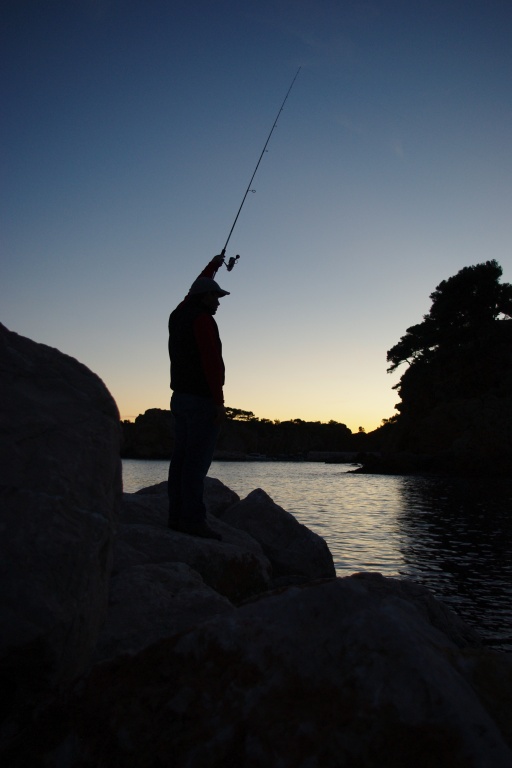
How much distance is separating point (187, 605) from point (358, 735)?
187cm

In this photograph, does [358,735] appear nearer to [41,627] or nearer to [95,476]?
[41,627]

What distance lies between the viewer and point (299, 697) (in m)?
1.68

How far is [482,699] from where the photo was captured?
1770mm

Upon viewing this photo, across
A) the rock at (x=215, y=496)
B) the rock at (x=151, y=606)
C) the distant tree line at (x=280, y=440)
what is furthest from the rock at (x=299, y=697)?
the distant tree line at (x=280, y=440)

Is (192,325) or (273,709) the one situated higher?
(192,325)

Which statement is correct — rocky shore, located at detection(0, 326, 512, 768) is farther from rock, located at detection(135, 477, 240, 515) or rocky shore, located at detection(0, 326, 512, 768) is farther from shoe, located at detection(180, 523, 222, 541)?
rock, located at detection(135, 477, 240, 515)

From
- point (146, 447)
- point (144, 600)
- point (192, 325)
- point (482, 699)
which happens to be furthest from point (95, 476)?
point (146, 447)

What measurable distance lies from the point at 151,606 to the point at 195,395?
2168 millimetres

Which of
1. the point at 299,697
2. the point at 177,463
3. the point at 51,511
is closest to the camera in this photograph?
the point at 299,697

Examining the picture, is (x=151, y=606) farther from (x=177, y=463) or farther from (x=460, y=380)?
(x=460, y=380)

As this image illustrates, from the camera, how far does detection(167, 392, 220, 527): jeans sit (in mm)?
4996

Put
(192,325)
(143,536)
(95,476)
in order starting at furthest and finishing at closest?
1. (192,325)
2. (143,536)
3. (95,476)

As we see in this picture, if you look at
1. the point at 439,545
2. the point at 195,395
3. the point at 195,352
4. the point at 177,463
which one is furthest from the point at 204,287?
the point at 439,545

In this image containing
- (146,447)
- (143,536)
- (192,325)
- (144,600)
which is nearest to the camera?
(144,600)
